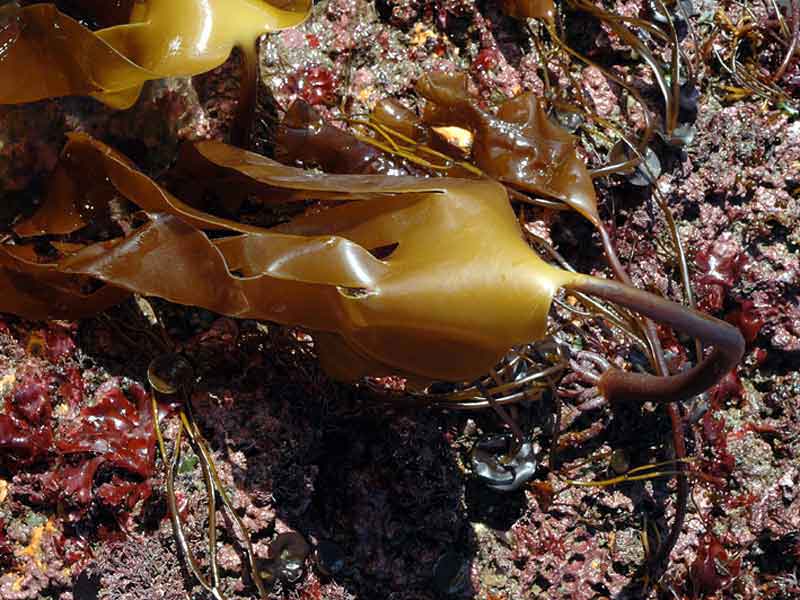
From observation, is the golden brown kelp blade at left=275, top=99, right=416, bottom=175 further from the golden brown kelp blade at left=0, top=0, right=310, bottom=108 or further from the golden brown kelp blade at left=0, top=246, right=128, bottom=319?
the golden brown kelp blade at left=0, top=246, right=128, bottom=319

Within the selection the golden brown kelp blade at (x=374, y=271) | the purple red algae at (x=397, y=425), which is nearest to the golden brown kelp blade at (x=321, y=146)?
the purple red algae at (x=397, y=425)

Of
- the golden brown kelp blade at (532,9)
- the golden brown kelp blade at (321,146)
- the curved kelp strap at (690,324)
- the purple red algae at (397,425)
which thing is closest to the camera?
the curved kelp strap at (690,324)

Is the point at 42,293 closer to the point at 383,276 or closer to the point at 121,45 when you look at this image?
the point at 121,45

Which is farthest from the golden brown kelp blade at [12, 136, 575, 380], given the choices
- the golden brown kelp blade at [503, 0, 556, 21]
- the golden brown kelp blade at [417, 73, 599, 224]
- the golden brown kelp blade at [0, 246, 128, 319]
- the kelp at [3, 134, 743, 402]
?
the golden brown kelp blade at [503, 0, 556, 21]

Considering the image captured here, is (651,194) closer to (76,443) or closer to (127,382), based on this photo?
(127,382)

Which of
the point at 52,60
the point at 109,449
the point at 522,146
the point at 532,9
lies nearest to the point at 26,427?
the point at 109,449

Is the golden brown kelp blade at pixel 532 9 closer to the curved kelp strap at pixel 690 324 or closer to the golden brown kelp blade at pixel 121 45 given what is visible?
the golden brown kelp blade at pixel 121 45
